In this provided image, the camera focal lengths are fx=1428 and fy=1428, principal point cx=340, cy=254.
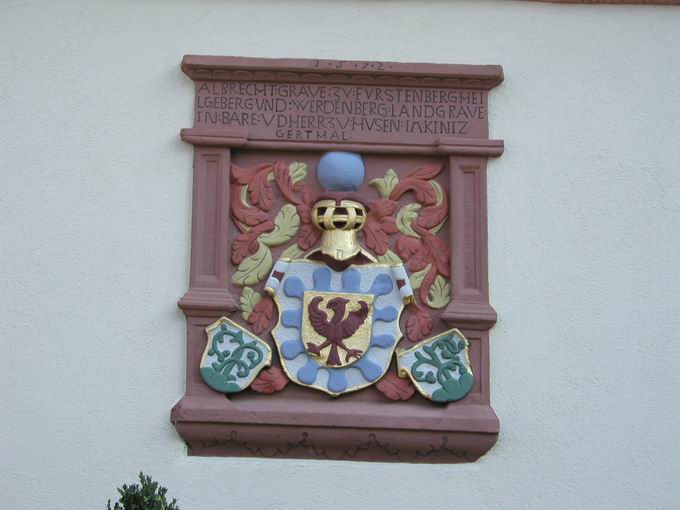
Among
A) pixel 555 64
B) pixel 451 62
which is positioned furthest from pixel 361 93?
pixel 555 64

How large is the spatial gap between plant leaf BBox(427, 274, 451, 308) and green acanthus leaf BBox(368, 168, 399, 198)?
1.53 feet

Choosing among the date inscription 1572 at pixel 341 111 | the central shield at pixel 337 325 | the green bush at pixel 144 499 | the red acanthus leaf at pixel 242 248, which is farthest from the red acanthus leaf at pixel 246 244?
the green bush at pixel 144 499

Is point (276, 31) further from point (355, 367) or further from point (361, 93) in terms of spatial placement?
point (355, 367)

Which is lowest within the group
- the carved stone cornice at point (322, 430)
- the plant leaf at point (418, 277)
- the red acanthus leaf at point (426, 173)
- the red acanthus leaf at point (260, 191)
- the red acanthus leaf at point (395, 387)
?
the carved stone cornice at point (322, 430)

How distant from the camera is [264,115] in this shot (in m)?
6.69

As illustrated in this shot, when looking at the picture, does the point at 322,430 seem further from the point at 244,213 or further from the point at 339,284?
the point at 244,213

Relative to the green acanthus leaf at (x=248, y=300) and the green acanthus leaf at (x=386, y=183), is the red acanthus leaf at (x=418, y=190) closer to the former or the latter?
the green acanthus leaf at (x=386, y=183)

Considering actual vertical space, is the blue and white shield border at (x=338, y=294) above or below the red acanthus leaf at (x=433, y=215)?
below

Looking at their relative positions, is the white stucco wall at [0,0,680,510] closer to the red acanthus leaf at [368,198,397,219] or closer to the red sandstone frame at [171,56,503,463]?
the red sandstone frame at [171,56,503,463]

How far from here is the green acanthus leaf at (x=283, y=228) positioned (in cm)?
660

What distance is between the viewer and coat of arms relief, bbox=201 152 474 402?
21.1 ft

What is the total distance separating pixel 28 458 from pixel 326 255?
5.29 ft

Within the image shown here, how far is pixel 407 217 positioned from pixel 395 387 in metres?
0.80

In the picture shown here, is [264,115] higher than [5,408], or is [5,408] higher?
[264,115]
